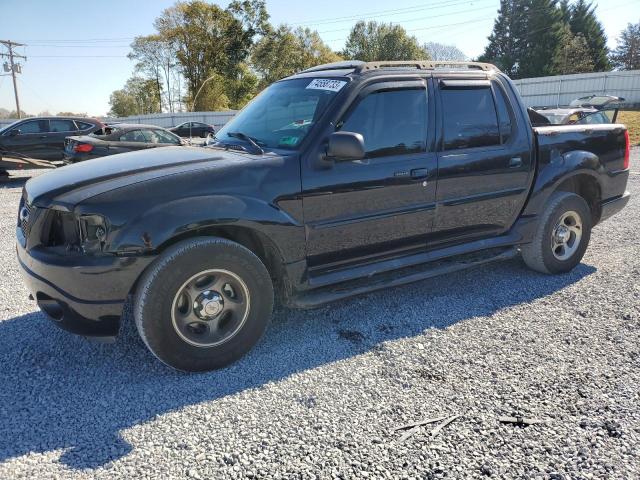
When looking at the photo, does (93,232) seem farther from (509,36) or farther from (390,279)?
(509,36)

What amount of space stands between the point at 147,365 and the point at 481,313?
8.49 ft

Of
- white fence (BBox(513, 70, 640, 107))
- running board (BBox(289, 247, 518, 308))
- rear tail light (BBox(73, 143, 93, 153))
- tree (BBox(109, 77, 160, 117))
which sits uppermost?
tree (BBox(109, 77, 160, 117))

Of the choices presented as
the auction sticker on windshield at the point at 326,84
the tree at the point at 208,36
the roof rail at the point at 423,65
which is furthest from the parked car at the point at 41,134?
the tree at the point at 208,36

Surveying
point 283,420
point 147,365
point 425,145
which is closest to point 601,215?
point 425,145

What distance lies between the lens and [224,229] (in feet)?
10.2

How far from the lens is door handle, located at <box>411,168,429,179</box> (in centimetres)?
366

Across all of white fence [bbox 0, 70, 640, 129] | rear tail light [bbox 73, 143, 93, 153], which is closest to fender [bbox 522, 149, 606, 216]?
rear tail light [bbox 73, 143, 93, 153]

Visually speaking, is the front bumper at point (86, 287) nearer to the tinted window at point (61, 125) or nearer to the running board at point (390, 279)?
the running board at point (390, 279)

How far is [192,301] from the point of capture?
2.96 m

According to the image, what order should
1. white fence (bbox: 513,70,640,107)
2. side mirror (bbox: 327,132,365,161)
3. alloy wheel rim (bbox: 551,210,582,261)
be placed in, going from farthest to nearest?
white fence (bbox: 513,70,640,107)
alloy wheel rim (bbox: 551,210,582,261)
side mirror (bbox: 327,132,365,161)

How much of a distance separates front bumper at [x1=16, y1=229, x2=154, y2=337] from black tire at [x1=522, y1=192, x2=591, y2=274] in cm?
359

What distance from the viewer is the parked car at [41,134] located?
42.4 feet

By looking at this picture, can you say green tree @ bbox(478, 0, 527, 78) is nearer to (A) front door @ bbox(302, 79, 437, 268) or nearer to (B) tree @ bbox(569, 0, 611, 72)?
(B) tree @ bbox(569, 0, 611, 72)

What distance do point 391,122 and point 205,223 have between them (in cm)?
166
